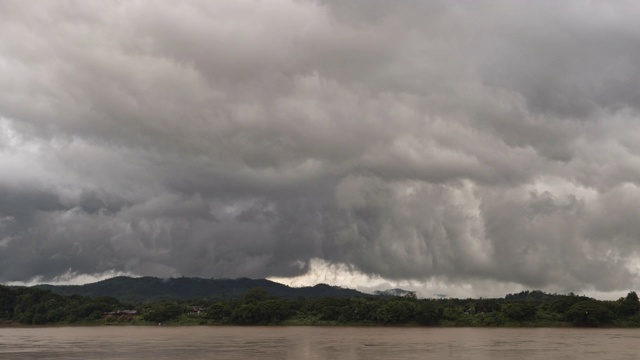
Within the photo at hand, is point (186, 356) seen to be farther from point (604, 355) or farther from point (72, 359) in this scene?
point (604, 355)

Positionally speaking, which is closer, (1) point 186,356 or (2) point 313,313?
(1) point 186,356

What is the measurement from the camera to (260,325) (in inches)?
7367

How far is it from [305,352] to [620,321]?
123 meters

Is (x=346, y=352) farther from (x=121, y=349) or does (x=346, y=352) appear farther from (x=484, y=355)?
(x=121, y=349)

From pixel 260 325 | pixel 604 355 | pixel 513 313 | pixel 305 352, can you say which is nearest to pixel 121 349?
pixel 305 352

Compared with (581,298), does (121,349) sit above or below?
below

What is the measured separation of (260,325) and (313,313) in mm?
16758

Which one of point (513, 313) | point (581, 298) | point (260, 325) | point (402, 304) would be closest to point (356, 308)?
point (402, 304)

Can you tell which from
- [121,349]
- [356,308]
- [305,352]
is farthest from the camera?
[356,308]

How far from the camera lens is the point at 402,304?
577 ft

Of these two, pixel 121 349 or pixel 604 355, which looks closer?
pixel 604 355

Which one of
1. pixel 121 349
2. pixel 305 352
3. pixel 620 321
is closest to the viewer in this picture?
pixel 305 352

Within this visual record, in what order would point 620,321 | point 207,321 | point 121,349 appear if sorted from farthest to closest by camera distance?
point 207,321
point 620,321
point 121,349

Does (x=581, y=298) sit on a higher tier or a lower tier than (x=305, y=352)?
higher
